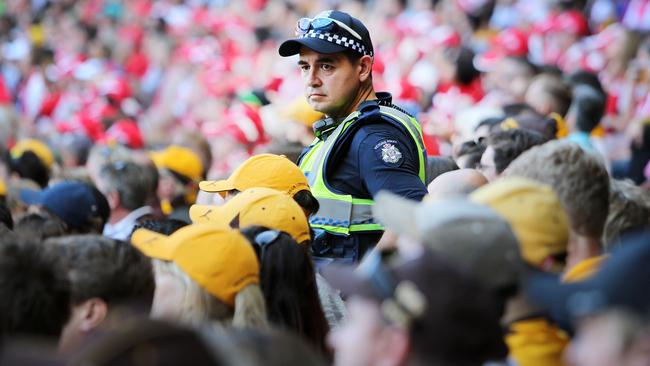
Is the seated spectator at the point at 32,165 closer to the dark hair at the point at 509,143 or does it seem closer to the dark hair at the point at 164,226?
the dark hair at the point at 164,226

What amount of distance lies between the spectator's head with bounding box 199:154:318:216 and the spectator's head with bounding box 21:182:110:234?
123 cm

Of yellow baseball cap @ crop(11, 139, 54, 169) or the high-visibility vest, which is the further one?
yellow baseball cap @ crop(11, 139, 54, 169)

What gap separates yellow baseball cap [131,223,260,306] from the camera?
3639 millimetres

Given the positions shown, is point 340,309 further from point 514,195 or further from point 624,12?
point 624,12

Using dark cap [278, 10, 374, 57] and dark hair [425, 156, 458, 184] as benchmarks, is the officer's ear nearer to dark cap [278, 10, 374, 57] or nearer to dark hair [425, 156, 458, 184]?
dark cap [278, 10, 374, 57]

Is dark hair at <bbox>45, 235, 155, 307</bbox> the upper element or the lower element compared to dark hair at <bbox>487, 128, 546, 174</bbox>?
upper

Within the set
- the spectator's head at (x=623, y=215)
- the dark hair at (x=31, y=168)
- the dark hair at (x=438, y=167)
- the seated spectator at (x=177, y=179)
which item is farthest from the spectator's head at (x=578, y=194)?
the dark hair at (x=31, y=168)

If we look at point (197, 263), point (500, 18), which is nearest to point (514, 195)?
point (197, 263)

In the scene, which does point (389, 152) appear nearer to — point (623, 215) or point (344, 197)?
point (344, 197)

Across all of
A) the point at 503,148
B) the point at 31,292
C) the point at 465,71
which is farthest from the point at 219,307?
the point at 465,71

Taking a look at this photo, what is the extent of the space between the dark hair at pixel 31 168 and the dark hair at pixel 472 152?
389cm

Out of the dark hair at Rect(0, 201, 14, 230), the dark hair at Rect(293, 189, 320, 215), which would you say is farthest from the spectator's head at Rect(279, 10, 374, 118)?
the dark hair at Rect(0, 201, 14, 230)

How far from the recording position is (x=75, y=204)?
602cm

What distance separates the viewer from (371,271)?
9.32ft
